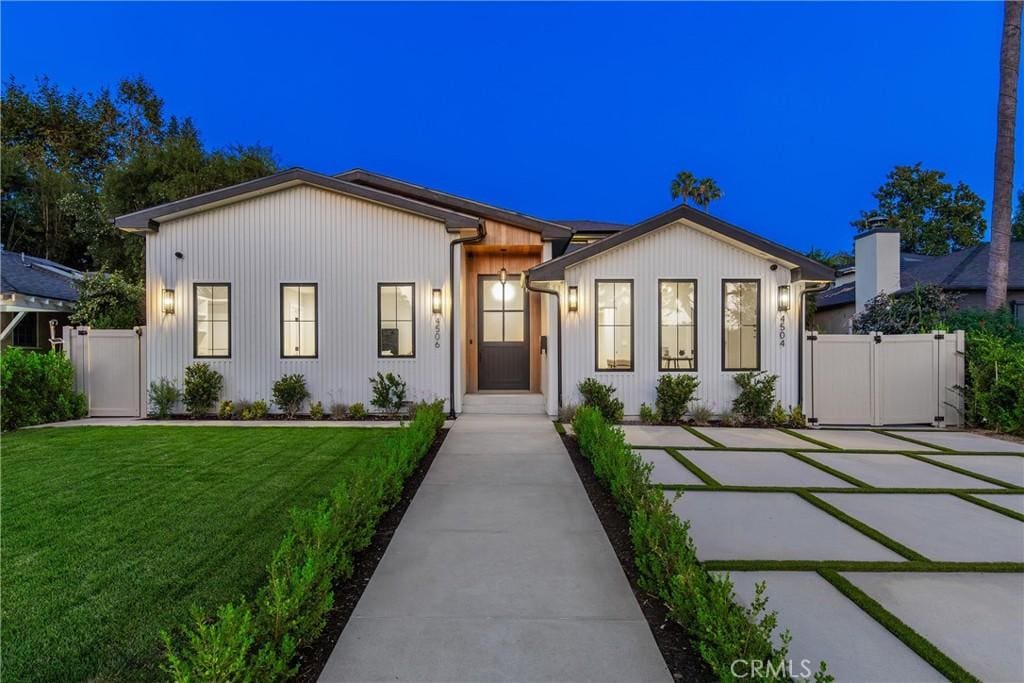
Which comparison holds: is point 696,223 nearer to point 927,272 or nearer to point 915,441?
point 915,441

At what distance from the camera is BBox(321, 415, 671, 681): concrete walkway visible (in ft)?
7.11

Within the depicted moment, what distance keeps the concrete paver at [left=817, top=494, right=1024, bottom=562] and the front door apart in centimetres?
627

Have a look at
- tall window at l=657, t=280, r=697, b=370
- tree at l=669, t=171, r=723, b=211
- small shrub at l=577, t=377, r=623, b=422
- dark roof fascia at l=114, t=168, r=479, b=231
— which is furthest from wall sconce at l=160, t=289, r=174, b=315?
tree at l=669, t=171, r=723, b=211

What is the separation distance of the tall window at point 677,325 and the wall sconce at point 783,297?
1441 millimetres

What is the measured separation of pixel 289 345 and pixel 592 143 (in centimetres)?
6845

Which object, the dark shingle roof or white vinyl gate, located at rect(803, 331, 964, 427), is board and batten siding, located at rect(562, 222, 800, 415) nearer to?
white vinyl gate, located at rect(803, 331, 964, 427)

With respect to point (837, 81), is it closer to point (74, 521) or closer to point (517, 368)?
point (517, 368)

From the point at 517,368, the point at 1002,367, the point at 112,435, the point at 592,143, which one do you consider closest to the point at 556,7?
the point at 517,368

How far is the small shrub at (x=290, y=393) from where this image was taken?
8.36m

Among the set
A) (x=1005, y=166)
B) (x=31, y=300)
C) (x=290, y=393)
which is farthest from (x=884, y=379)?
(x=31, y=300)

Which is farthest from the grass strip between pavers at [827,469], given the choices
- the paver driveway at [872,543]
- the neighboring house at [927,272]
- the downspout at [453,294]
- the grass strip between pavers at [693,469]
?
the neighboring house at [927,272]

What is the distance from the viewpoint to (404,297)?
8.66 meters

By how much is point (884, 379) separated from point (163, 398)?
1267cm

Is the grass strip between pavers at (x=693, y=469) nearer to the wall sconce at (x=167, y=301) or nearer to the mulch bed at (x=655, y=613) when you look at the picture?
the mulch bed at (x=655, y=613)
